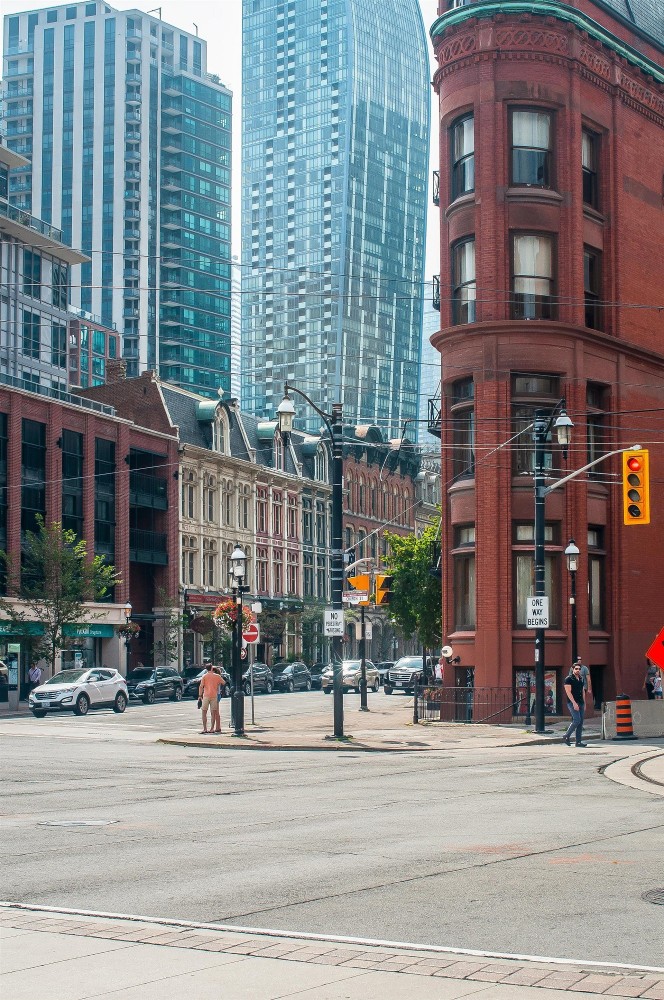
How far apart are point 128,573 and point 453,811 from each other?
6625 cm

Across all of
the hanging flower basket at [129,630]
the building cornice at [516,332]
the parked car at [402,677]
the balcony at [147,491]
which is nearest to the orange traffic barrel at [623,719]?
the building cornice at [516,332]

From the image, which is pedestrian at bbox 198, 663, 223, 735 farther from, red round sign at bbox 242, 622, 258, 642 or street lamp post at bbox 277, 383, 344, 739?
street lamp post at bbox 277, 383, 344, 739

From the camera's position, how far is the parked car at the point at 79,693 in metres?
48.8

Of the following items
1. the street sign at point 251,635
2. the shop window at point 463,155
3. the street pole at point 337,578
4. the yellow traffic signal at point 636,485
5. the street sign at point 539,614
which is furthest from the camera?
the shop window at point 463,155

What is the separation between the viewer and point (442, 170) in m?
43.8

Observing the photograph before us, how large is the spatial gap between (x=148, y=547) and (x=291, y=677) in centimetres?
1400

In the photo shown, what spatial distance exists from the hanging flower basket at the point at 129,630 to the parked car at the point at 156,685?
13.1 meters

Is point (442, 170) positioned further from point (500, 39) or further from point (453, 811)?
point (453, 811)

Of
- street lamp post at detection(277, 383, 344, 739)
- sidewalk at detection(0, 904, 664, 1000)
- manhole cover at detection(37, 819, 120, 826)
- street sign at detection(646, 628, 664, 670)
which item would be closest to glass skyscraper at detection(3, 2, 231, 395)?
street lamp post at detection(277, 383, 344, 739)

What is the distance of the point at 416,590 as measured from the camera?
2397 inches

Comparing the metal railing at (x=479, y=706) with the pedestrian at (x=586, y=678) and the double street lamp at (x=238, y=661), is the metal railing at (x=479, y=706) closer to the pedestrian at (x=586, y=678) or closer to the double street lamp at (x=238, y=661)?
the pedestrian at (x=586, y=678)

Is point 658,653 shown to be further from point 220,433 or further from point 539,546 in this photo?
point 220,433

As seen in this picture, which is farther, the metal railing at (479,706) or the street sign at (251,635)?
the metal railing at (479,706)

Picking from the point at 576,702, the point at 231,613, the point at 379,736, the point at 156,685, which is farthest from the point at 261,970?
the point at 156,685
